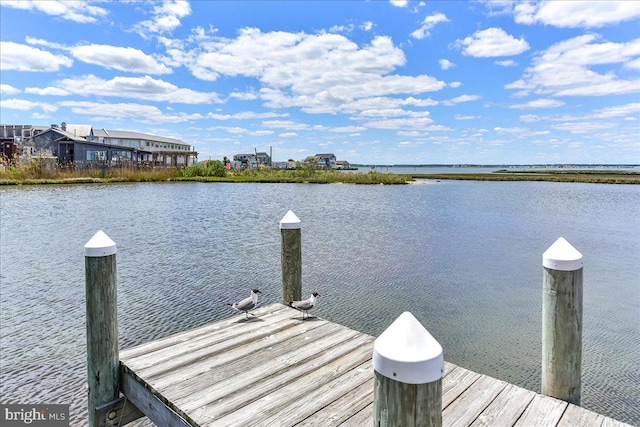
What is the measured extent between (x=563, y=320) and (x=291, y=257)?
342cm

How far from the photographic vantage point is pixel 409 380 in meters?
1.56

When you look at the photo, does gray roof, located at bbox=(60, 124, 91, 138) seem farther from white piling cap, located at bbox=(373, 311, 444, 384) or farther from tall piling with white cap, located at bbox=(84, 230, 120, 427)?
white piling cap, located at bbox=(373, 311, 444, 384)

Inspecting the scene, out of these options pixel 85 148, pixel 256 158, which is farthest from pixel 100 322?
pixel 256 158

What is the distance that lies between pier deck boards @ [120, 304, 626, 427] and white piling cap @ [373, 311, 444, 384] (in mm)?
1486

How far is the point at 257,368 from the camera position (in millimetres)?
3637

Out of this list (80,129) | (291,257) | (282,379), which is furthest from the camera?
(80,129)

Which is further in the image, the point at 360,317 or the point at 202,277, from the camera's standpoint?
the point at 202,277

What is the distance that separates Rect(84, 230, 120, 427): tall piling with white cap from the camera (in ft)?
Result: 11.9

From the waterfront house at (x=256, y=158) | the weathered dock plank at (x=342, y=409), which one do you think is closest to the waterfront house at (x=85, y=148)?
the waterfront house at (x=256, y=158)

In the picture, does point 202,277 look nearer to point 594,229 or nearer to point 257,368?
point 257,368

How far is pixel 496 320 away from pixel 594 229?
46.5 feet

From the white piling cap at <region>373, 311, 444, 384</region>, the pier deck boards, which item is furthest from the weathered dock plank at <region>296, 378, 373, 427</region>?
the white piling cap at <region>373, 311, 444, 384</region>

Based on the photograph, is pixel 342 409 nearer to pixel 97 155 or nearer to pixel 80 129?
pixel 97 155

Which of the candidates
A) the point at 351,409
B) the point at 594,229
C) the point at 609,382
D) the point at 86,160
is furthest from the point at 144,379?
the point at 86,160
